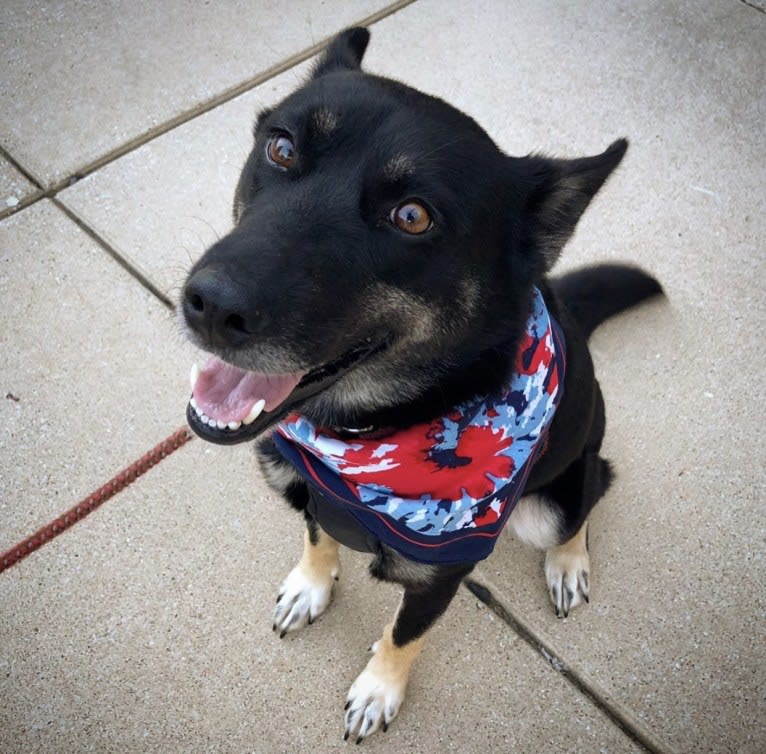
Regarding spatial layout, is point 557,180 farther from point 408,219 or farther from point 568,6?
point 568,6

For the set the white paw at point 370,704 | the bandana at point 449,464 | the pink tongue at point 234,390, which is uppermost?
the pink tongue at point 234,390

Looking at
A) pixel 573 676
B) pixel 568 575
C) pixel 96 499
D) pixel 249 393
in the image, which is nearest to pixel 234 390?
pixel 249 393

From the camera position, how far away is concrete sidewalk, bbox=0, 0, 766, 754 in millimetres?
2412

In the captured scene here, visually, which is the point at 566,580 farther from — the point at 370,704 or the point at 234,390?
the point at 234,390

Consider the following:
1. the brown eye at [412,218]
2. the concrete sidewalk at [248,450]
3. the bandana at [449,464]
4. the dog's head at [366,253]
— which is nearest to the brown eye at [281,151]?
the dog's head at [366,253]

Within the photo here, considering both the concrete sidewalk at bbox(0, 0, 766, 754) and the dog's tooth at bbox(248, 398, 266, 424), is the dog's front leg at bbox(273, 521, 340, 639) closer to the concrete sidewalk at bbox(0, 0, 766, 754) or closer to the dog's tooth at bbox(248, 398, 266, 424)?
the concrete sidewalk at bbox(0, 0, 766, 754)

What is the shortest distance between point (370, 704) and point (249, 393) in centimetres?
117

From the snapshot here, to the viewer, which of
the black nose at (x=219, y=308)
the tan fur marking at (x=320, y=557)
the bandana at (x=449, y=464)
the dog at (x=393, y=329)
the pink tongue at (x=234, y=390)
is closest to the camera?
the black nose at (x=219, y=308)

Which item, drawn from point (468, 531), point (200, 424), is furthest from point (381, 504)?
point (200, 424)

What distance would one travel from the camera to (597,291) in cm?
276

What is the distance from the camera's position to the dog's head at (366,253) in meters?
1.56

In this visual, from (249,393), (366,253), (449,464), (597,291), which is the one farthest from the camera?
(597,291)

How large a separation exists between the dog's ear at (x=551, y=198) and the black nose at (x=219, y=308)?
0.80 m

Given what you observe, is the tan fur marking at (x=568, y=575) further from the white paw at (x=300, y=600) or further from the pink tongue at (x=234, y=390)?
the pink tongue at (x=234, y=390)
